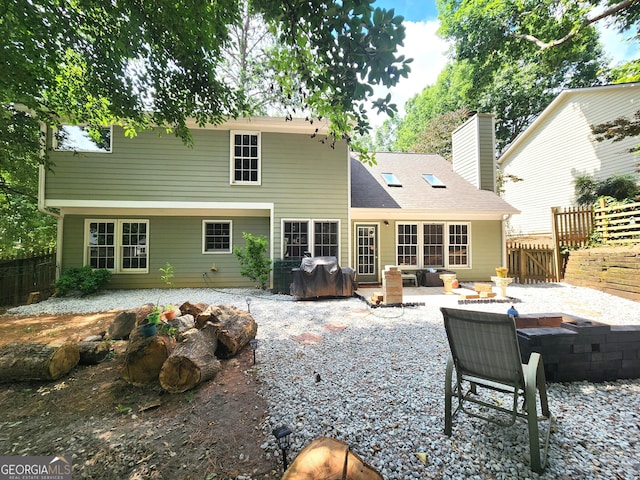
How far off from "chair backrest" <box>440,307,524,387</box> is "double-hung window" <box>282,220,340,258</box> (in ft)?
21.2

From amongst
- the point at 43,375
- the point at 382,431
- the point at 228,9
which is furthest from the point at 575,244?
the point at 43,375

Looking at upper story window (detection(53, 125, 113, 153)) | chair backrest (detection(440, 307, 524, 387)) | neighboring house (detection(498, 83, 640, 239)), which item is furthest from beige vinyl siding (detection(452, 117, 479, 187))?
upper story window (detection(53, 125, 113, 153))

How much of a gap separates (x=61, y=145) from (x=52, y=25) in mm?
6286

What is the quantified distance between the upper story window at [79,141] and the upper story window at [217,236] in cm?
349

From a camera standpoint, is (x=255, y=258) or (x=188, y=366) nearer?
(x=188, y=366)

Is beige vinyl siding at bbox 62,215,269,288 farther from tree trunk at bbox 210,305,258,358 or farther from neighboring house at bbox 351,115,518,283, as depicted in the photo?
tree trunk at bbox 210,305,258,358

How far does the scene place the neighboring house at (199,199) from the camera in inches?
307

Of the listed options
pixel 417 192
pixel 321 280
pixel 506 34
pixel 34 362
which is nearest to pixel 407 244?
pixel 417 192

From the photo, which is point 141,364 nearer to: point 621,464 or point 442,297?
point 621,464

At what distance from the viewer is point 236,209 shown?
8781mm

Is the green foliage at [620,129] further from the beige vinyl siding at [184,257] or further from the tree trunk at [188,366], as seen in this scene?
the tree trunk at [188,366]

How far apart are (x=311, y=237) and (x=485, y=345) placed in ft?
22.2

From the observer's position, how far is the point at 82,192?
762cm

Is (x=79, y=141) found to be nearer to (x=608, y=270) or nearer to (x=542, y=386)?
(x=542, y=386)
